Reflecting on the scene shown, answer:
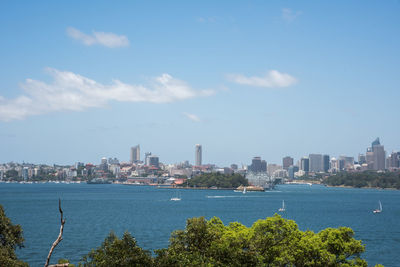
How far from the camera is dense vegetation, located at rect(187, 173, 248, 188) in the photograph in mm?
154500

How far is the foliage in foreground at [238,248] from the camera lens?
13.1m

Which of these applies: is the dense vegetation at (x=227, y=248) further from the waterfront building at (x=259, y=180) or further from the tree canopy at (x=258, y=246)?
the waterfront building at (x=259, y=180)

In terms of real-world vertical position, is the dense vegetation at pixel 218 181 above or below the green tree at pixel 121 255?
below

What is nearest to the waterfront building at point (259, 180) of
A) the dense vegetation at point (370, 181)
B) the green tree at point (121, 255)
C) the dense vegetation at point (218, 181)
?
the dense vegetation at point (218, 181)

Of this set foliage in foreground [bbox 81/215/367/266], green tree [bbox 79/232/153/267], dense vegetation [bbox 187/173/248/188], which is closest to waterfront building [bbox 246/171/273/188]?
dense vegetation [bbox 187/173/248/188]

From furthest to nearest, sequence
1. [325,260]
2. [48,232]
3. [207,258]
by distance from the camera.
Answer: [48,232]
[325,260]
[207,258]

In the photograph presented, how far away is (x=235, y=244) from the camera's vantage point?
1686cm

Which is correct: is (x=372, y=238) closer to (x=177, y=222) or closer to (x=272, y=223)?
(x=177, y=222)

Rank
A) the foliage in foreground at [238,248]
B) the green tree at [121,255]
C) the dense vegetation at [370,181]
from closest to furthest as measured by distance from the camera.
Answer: the green tree at [121,255] → the foliage in foreground at [238,248] → the dense vegetation at [370,181]

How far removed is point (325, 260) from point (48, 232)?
1261 inches

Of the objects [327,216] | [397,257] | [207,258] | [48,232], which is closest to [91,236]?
[48,232]

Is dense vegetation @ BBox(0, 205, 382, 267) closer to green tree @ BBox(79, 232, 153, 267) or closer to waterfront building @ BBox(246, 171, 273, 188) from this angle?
green tree @ BBox(79, 232, 153, 267)

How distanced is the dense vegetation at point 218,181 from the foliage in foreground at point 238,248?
133m

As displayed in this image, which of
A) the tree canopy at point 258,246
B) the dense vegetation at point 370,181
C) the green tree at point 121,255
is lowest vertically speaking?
the dense vegetation at point 370,181
